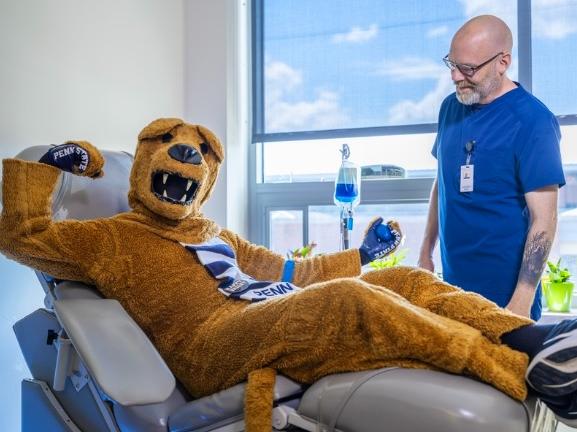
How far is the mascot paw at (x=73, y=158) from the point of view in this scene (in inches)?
50.5

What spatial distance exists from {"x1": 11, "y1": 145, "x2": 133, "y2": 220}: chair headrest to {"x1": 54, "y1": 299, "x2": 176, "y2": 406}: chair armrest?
1.08 feet

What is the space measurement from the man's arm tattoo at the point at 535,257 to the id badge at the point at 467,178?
0.77 feet

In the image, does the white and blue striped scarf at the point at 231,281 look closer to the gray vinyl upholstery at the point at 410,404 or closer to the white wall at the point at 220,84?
the gray vinyl upholstery at the point at 410,404

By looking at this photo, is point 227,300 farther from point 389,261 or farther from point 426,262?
point 389,261

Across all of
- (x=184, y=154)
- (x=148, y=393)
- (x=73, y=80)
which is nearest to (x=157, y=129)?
Result: (x=184, y=154)

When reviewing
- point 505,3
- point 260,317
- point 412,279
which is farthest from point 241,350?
point 505,3

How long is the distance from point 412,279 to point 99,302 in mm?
650

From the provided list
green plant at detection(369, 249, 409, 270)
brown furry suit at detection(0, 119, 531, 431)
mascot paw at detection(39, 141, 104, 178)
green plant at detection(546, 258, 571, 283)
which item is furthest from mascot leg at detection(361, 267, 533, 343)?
green plant at detection(546, 258, 571, 283)

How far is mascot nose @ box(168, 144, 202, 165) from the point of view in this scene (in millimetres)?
1429

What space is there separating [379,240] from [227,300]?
46 cm

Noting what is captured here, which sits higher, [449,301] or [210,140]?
[210,140]

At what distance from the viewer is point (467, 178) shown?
5.57 feet

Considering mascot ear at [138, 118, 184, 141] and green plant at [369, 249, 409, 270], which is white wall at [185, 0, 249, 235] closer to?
green plant at [369, 249, 409, 270]

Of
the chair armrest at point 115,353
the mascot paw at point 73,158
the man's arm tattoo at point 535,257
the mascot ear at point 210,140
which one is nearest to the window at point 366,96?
the man's arm tattoo at point 535,257
